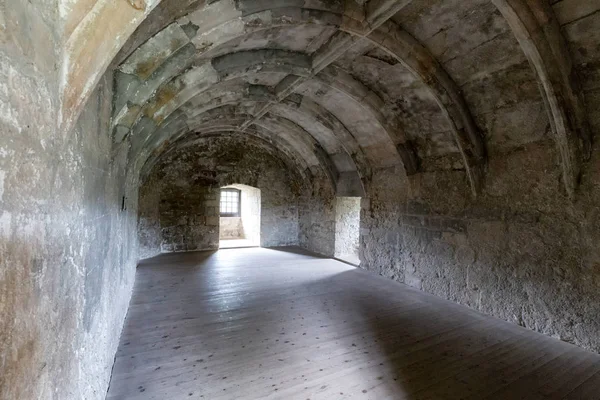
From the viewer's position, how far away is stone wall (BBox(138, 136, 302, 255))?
687 cm

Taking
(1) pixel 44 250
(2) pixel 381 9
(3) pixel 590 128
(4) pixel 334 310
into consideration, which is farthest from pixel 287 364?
(3) pixel 590 128

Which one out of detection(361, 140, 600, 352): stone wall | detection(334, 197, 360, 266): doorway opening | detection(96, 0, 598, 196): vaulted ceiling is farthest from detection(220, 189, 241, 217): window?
detection(361, 140, 600, 352): stone wall

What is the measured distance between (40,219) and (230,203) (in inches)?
363

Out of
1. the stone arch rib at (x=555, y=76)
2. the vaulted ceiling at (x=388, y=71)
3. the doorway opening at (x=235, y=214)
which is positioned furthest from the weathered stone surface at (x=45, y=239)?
the doorway opening at (x=235, y=214)

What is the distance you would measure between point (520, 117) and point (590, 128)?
21.9 inches

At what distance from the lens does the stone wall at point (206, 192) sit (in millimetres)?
6867

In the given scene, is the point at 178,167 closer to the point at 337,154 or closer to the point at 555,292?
the point at 337,154

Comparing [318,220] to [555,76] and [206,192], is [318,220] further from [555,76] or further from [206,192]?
[555,76]

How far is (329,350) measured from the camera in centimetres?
257

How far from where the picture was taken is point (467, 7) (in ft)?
7.83

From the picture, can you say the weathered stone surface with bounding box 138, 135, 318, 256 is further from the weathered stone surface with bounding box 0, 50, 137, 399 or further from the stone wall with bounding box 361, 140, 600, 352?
the weathered stone surface with bounding box 0, 50, 137, 399

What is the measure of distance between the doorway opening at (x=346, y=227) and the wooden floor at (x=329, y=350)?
242cm

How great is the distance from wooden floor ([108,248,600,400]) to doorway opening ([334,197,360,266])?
242 cm

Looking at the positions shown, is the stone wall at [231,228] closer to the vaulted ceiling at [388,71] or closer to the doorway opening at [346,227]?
the doorway opening at [346,227]
